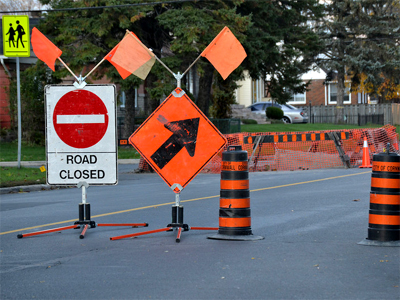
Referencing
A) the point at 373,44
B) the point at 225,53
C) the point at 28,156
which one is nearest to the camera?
the point at 225,53

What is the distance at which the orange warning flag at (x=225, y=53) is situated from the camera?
8.23 meters

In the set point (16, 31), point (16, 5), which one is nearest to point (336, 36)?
point (16, 5)

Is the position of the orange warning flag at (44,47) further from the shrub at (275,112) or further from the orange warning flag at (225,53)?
the shrub at (275,112)

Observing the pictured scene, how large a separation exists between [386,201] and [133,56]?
13.2ft

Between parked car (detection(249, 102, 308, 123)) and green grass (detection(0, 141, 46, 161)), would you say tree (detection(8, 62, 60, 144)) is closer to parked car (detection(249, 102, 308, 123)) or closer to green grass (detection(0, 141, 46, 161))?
green grass (detection(0, 141, 46, 161))

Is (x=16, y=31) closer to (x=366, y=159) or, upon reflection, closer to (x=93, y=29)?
(x=93, y=29)

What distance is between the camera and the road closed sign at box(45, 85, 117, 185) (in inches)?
329

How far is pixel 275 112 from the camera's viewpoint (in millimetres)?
43594

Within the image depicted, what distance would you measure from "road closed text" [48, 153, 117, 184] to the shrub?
36.0 meters

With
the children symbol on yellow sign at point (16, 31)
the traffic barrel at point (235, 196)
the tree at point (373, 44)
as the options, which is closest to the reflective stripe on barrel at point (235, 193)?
the traffic barrel at point (235, 196)

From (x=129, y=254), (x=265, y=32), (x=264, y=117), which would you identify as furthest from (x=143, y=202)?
(x=264, y=117)

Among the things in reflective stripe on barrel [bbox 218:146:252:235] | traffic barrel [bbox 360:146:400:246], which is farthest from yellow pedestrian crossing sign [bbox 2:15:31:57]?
traffic barrel [bbox 360:146:400:246]

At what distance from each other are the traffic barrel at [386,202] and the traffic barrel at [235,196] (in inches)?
58.8

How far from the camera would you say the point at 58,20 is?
88.9 feet
